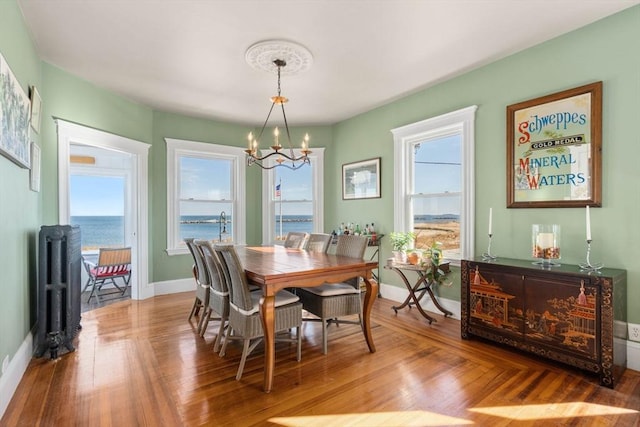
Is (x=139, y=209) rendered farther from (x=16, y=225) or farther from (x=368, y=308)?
(x=368, y=308)

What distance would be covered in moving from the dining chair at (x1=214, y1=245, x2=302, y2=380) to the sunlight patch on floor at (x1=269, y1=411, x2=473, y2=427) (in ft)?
2.11

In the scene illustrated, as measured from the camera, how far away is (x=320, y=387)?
7.25 feet

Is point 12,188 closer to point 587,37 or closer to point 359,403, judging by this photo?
point 359,403

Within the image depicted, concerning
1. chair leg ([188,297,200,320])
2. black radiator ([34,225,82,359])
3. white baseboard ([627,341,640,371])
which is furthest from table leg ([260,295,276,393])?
white baseboard ([627,341,640,371])

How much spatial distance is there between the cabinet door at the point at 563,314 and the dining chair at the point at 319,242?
1924 mm

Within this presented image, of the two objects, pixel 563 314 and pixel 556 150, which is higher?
pixel 556 150

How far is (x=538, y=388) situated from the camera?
2.18 metres

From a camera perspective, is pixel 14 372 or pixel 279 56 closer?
pixel 14 372

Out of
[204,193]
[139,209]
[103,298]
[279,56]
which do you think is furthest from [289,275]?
[103,298]

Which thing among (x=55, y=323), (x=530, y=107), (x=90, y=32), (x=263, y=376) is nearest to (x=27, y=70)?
(x=90, y=32)

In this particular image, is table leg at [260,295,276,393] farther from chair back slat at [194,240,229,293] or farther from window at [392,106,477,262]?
window at [392,106,477,262]

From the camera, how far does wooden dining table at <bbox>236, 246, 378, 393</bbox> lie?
7.32 ft

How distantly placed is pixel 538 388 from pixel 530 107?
7.87ft

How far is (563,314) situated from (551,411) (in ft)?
2.54
